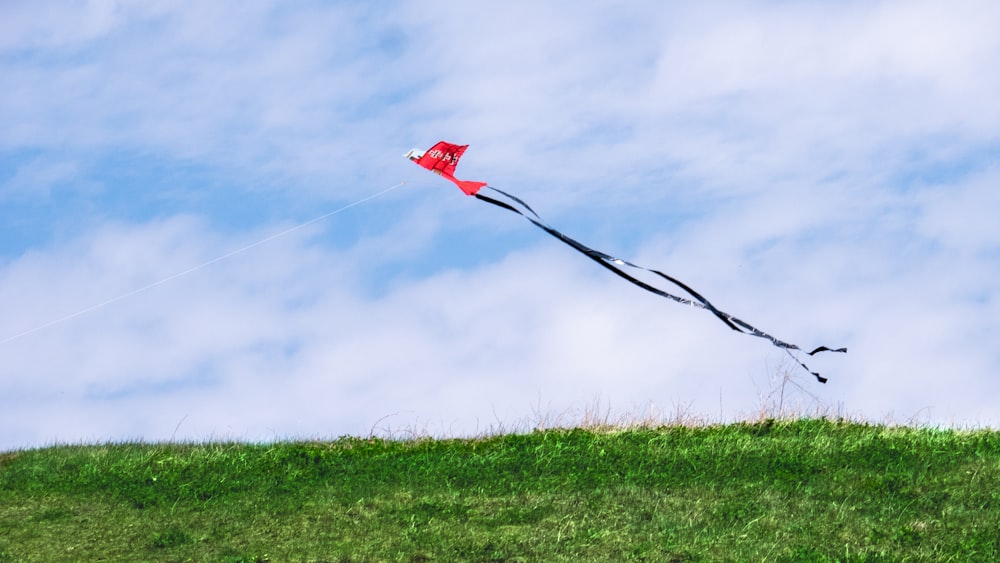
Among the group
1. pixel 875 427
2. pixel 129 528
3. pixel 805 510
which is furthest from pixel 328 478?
pixel 875 427

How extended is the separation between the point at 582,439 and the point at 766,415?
249 centimetres

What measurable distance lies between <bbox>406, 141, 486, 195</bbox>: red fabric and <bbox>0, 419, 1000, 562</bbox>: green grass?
3.06m

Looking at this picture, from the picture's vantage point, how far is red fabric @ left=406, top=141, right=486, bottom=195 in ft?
29.6

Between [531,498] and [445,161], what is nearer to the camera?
[445,161]

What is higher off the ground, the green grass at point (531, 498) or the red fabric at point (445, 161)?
the red fabric at point (445, 161)

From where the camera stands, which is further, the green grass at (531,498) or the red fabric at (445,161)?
the green grass at (531,498)

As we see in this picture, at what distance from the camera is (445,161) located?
9.09m

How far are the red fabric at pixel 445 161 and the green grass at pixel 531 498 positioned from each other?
10.0ft

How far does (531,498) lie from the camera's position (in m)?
10.5

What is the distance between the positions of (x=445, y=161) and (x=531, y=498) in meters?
3.53

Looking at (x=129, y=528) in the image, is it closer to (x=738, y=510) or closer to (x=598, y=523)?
(x=598, y=523)

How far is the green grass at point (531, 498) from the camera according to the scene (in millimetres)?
9297

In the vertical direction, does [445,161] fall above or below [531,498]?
above

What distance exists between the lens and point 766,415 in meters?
13.5
